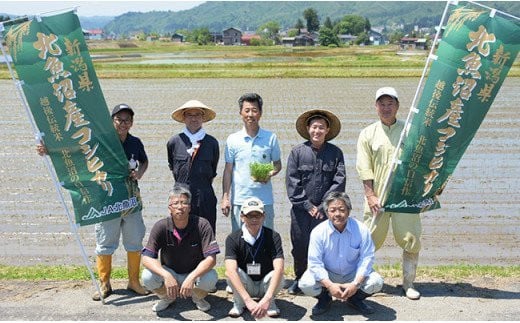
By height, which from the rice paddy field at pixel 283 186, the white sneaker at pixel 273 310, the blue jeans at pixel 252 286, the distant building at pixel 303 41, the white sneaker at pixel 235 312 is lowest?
the distant building at pixel 303 41

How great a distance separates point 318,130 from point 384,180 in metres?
0.82

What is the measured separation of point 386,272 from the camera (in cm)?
628

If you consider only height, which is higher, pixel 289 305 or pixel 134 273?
pixel 134 273

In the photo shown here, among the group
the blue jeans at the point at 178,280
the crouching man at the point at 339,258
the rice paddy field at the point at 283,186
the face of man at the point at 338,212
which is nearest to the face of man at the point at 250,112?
the crouching man at the point at 339,258

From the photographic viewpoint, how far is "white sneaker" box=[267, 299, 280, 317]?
5.17 meters

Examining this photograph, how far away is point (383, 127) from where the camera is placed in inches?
219

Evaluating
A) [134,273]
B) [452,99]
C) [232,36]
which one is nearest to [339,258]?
[452,99]

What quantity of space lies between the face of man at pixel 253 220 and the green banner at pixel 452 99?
49.1 inches

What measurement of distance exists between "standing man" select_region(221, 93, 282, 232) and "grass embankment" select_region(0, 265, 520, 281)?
3.37 feet

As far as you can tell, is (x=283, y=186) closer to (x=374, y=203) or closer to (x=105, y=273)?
(x=374, y=203)

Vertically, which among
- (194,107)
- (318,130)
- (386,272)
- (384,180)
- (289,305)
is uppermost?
(194,107)

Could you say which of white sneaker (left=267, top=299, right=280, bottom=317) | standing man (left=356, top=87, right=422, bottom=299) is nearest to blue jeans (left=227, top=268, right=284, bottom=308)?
white sneaker (left=267, top=299, right=280, bottom=317)

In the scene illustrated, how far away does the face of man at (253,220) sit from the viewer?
508cm

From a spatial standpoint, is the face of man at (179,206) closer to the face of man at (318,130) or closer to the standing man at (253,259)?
the standing man at (253,259)
